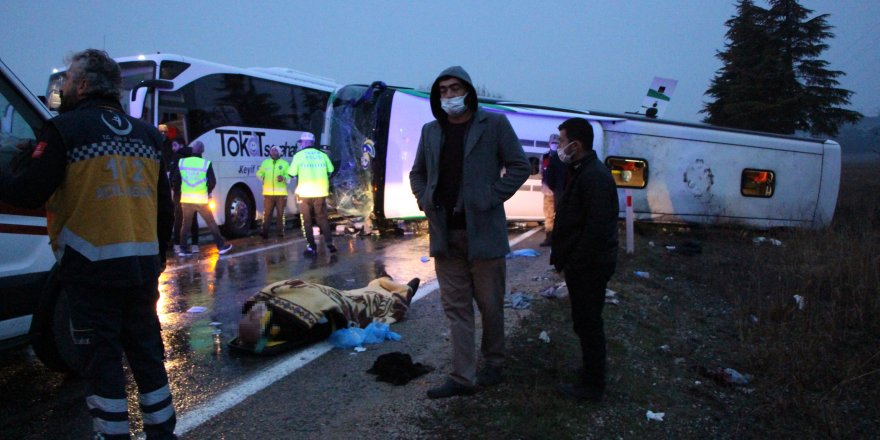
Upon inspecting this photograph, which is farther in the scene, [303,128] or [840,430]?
[303,128]

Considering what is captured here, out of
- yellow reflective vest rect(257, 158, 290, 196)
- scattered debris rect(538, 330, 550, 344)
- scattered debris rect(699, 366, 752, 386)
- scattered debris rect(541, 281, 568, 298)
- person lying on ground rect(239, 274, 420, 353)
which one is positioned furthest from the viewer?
yellow reflective vest rect(257, 158, 290, 196)

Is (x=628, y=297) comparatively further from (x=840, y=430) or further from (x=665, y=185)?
(x=665, y=185)

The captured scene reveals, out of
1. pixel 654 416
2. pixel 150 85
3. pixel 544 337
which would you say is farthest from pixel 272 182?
pixel 654 416

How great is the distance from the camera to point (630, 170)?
1112cm

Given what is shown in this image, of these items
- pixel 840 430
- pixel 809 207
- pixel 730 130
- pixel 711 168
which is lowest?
pixel 840 430

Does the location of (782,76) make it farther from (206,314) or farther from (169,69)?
(206,314)

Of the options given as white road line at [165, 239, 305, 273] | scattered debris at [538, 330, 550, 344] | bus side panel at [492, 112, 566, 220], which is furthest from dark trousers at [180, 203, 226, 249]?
scattered debris at [538, 330, 550, 344]

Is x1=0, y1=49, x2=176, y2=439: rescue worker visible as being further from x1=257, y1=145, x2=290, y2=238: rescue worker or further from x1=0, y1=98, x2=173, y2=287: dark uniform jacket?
x1=257, y1=145, x2=290, y2=238: rescue worker

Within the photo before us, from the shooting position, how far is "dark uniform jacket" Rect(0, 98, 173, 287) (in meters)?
2.64

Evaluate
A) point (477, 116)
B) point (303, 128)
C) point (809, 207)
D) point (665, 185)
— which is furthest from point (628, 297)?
point (303, 128)

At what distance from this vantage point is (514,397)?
12.3ft

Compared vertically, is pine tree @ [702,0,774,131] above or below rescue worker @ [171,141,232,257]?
above

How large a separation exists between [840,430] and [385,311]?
11.2 feet

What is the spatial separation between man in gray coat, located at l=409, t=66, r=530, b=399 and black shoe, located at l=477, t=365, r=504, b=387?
93 millimetres
